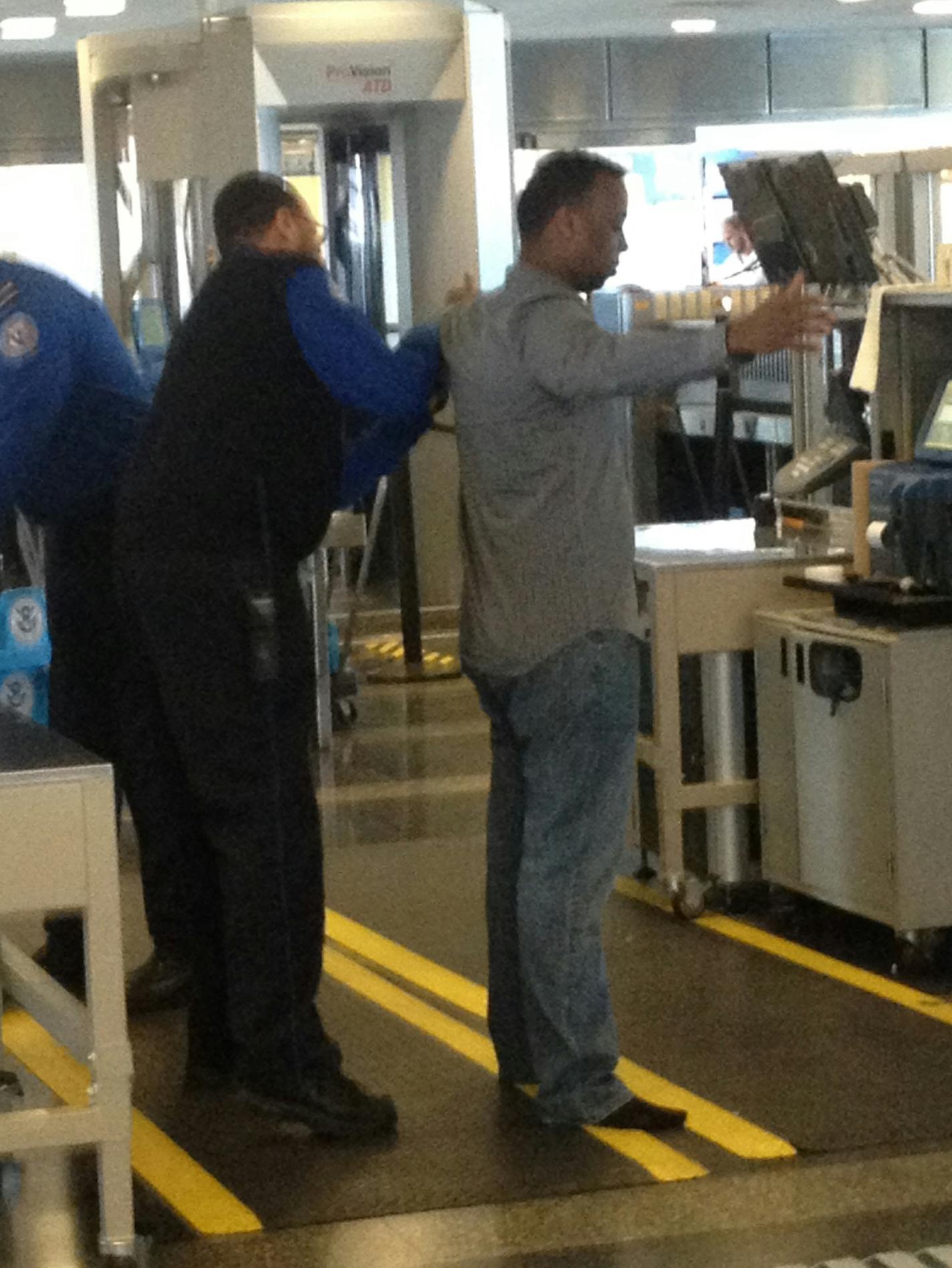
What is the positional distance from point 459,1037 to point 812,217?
2462 millimetres

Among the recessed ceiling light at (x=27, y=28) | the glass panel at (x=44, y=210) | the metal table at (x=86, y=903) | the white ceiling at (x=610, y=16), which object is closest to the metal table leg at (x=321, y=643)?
the metal table at (x=86, y=903)

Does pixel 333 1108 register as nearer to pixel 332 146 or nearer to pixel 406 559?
pixel 406 559

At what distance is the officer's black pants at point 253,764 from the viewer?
13.1 ft

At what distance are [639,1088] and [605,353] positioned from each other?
4.66 ft

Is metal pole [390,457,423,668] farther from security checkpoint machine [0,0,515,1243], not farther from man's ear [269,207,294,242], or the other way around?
man's ear [269,207,294,242]

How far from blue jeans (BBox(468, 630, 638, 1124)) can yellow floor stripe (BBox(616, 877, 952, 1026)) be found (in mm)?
978

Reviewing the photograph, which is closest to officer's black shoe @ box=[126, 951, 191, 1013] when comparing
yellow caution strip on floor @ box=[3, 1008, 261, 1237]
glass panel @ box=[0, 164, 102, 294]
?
yellow caution strip on floor @ box=[3, 1008, 261, 1237]

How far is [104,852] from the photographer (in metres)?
3.45

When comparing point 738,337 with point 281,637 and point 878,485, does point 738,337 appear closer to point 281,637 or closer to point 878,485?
point 281,637

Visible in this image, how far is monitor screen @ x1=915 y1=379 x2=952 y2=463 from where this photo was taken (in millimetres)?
5473

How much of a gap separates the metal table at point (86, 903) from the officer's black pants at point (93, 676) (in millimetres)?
1267

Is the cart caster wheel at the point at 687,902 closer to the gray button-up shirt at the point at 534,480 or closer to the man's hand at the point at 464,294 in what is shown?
the gray button-up shirt at the point at 534,480

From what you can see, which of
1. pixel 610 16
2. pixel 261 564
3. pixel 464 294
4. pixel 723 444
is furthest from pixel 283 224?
pixel 610 16

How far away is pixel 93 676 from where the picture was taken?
4.98 meters
